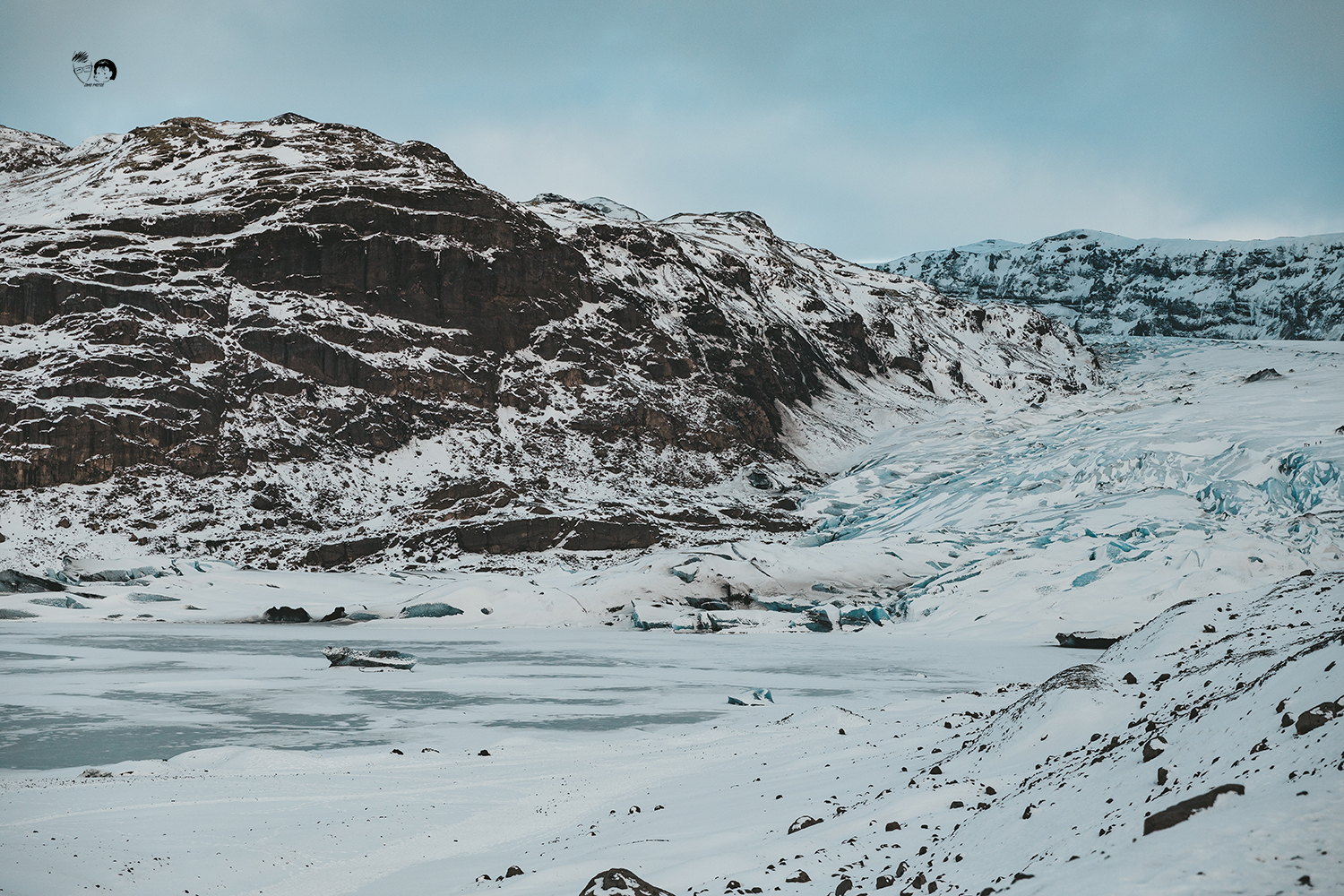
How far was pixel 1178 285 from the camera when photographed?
6737 inches

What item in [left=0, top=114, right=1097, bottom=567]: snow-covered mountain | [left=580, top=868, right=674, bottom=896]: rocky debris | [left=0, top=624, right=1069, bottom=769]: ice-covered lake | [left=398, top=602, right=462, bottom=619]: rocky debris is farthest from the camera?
[left=0, top=114, right=1097, bottom=567]: snow-covered mountain

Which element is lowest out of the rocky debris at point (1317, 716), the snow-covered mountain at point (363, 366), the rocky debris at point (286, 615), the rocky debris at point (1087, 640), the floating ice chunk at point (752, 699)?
the rocky debris at point (1087, 640)

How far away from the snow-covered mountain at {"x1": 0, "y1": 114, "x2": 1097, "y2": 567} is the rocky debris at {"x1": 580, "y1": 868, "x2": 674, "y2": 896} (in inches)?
2167

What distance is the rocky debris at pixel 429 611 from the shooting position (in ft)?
133

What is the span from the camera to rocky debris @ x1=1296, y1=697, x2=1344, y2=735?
475 cm

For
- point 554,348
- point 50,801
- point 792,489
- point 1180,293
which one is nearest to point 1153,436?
Answer: point 792,489

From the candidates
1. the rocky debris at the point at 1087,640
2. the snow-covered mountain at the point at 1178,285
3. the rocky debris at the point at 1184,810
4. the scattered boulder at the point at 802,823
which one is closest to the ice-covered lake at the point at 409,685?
the rocky debris at the point at 1087,640

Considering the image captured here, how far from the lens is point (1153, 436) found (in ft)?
166

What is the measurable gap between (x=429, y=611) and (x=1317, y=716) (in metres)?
39.4

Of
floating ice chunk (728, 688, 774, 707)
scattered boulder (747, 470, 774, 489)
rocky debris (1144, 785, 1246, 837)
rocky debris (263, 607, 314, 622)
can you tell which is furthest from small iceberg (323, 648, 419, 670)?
scattered boulder (747, 470, 774, 489)

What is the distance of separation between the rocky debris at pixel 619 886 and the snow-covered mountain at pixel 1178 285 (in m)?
173

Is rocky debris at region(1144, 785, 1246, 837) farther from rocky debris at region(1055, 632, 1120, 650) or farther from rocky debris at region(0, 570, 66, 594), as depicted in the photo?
rocky debris at region(0, 570, 66, 594)

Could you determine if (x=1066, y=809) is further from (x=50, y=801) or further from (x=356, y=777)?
(x=50, y=801)

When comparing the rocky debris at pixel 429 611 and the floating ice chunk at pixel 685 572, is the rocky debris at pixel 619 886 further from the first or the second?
the floating ice chunk at pixel 685 572
